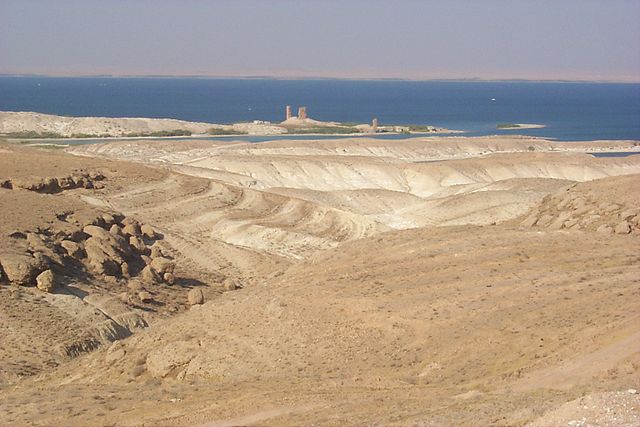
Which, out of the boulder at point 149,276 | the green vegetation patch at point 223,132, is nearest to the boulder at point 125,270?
the boulder at point 149,276

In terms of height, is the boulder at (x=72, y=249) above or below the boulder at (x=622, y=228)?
below

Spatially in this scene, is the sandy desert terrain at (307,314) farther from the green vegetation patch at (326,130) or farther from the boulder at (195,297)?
the green vegetation patch at (326,130)

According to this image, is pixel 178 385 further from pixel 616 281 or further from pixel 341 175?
pixel 341 175

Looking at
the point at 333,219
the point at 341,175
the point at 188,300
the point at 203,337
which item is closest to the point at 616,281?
the point at 203,337

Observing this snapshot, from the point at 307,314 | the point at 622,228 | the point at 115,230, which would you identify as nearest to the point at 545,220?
the point at 622,228

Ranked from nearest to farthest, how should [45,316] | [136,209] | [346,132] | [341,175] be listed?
1. [45,316]
2. [136,209]
3. [341,175]
4. [346,132]

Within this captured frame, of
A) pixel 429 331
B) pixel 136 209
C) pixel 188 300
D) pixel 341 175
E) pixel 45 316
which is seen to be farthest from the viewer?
pixel 341 175

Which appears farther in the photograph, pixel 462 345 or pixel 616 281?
pixel 616 281
